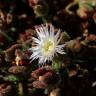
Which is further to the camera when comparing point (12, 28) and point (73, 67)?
point (12, 28)

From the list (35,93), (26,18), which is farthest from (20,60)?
(26,18)

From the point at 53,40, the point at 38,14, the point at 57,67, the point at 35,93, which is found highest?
the point at 38,14

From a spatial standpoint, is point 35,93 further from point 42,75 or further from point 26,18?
point 26,18

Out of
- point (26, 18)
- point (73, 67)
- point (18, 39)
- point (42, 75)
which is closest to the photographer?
point (42, 75)

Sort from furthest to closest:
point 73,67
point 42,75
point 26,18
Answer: point 26,18, point 73,67, point 42,75

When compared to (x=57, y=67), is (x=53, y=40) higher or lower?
higher
